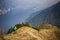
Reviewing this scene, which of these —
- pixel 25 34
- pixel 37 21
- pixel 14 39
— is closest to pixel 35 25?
pixel 37 21

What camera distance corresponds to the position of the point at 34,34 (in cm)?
271

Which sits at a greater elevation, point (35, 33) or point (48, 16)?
point (48, 16)

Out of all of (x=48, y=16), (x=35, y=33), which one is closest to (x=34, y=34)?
(x=35, y=33)

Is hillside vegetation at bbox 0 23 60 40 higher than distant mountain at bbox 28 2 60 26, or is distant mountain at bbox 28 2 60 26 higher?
distant mountain at bbox 28 2 60 26

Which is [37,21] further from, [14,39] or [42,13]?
[14,39]

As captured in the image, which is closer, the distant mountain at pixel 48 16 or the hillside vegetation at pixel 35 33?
the hillside vegetation at pixel 35 33

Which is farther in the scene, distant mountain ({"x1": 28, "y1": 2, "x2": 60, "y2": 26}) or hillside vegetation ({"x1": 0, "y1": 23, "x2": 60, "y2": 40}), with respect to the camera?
distant mountain ({"x1": 28, "y1": 2, "x2": 60, "y2": 26})

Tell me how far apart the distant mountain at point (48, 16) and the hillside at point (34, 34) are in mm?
96

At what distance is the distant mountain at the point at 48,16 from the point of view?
2854 mm

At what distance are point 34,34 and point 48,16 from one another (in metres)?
0.42

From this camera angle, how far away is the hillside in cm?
262

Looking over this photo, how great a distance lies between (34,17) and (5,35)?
0.55 metres

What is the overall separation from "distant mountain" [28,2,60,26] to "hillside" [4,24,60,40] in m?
0.10

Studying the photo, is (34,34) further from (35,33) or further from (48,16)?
(48,16)
